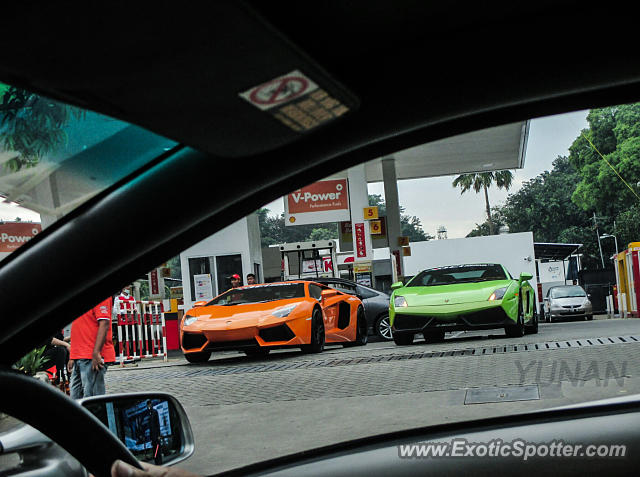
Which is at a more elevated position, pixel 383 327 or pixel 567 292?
pixel 383 327

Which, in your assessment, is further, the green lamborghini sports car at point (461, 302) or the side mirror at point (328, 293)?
the side mirror at point (328, 293)

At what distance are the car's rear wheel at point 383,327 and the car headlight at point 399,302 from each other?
133 inches

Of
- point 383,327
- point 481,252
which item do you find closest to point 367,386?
point 383,327

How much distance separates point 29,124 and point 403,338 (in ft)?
35.1

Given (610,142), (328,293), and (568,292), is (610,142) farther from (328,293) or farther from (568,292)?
(568,292)

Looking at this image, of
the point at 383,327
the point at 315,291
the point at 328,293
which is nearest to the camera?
the point at 315,291

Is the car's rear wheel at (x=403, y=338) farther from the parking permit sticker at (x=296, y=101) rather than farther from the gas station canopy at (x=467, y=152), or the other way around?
the parking permit sticker at (x=296, y=101)

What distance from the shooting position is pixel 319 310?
449 inches

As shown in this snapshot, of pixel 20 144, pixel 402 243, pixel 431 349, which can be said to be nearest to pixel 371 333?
pixel 431 349

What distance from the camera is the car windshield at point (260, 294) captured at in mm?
11250

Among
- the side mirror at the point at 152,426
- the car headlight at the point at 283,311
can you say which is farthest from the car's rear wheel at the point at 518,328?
the side mirror at the point at 152,426

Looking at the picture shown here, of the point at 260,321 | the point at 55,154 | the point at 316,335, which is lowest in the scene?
the point at 316,335

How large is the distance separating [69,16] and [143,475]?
0.80 meters

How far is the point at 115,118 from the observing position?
1.08 meters
